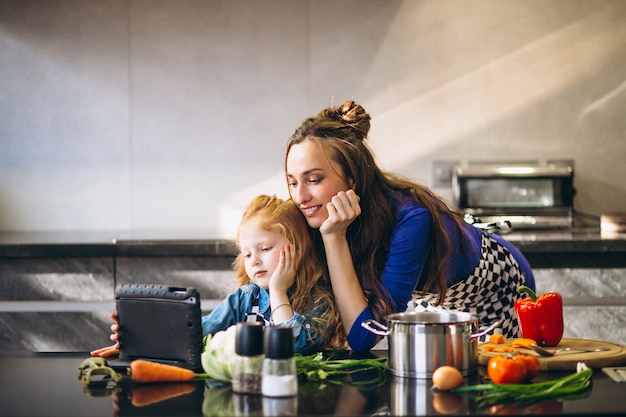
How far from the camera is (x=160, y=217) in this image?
3967mm

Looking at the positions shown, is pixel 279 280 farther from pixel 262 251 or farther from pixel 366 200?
pixel 366 200

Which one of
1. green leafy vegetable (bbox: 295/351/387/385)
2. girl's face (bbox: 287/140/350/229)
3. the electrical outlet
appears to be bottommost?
green leafy vegetable (bbox: 295/351/387/385)

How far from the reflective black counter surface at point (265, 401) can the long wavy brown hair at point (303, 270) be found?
37 cm

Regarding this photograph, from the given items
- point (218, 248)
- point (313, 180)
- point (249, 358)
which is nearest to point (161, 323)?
point (249, 358)

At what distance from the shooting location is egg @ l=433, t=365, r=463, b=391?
1429 millimetres

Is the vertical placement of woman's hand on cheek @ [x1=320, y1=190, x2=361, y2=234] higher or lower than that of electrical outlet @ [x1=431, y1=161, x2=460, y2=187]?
lower

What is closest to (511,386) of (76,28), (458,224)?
(458,224)

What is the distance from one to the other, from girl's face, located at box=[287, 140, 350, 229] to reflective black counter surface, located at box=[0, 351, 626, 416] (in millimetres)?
586

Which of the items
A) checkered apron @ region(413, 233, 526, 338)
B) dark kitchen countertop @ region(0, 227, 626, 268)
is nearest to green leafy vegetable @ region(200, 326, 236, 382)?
checkered apron @ region(413, 233, 526, 338)

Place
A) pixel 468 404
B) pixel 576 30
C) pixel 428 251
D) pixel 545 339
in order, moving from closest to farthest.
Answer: pixel 468 404 → pixel 545 339 → pixel 428 251 → pixel 576 30

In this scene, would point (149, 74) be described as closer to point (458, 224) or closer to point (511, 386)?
point (458, 224)

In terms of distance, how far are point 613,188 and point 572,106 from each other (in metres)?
0.42

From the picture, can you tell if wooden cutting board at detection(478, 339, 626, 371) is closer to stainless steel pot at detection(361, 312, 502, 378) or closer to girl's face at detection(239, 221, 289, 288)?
stainless steel pot at detection(361, 312, 502, 378)

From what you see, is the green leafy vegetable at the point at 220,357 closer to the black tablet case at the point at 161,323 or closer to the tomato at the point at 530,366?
the black tablet case at the point at 161,323
